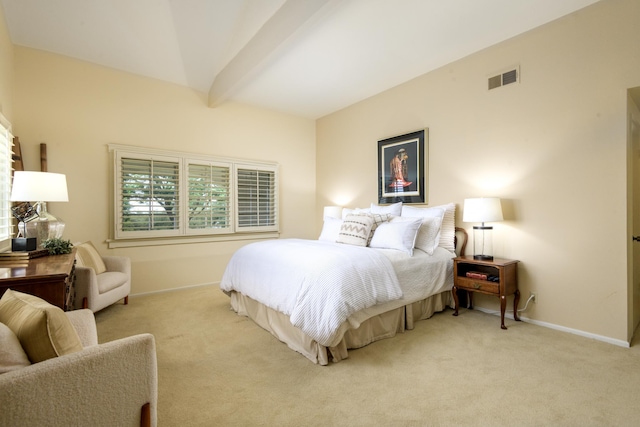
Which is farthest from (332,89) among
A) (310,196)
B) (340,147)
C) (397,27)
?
(310,196)

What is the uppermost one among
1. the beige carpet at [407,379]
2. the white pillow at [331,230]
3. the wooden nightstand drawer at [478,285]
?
the white pillow at [331,230]

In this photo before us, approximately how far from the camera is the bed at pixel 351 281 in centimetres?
223

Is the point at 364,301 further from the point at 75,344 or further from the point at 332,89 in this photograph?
the point at 332,89

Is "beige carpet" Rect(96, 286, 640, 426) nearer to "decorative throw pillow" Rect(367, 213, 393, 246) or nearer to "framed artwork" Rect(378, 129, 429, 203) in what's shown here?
"decorative throw pillow" Rect(367, 213, 393, 246)

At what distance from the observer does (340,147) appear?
5.24m

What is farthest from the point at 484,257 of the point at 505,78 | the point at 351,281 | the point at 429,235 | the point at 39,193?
the point at 39,193

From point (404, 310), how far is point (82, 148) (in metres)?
4.13

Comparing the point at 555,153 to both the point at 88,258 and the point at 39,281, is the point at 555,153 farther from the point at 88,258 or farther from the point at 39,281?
the point at 88,258

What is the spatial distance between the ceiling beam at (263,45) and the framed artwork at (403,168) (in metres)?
2.05

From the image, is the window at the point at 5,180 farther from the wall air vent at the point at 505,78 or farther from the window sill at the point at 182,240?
the wall air vent at the point at 505,78

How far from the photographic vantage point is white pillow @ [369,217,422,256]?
10.2 feet

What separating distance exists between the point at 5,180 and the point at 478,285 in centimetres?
465

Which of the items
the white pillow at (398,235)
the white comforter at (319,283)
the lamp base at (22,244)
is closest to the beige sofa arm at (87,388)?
the white comforter at (319,283)

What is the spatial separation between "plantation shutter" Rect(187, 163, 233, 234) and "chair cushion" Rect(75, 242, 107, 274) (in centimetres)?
121
